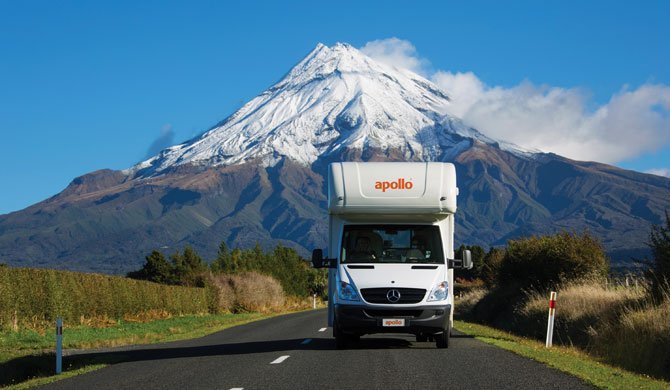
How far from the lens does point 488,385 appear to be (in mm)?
13328

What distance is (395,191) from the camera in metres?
19.0

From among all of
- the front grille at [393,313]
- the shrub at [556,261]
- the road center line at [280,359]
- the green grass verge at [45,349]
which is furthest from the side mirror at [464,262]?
the shrub at [556,261]

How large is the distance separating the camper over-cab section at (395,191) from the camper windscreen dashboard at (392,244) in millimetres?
459

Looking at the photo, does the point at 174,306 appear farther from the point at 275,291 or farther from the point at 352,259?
the point at 352,259

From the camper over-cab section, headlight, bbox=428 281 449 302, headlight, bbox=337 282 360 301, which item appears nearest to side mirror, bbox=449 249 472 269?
headlight, bbox=428 281 449 302

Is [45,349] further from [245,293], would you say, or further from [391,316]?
[245,293]

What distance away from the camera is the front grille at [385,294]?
18125mm

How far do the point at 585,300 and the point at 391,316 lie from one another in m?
9.13

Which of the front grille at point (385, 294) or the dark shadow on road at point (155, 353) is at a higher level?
the front grille at point (385, 294)

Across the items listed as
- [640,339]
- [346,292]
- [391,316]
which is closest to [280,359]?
[346,292]

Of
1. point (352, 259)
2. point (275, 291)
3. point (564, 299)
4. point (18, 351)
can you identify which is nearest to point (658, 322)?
point (352, 259)

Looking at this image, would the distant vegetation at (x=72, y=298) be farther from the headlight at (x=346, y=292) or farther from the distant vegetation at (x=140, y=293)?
the headlight at (x=346, y=292)

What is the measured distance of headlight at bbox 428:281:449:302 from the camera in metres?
18.2

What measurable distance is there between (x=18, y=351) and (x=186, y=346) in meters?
4.21
